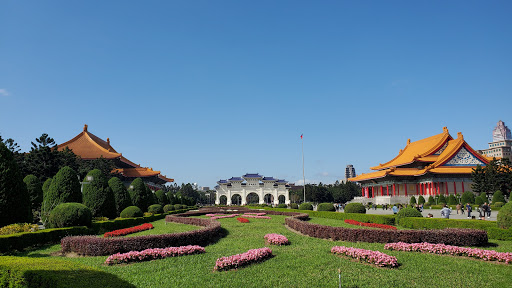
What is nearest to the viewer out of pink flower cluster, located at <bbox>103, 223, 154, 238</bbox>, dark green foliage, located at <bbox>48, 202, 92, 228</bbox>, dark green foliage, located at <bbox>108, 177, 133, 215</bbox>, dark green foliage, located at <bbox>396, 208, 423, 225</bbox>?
dark green foliage, located at <bbox>48, 202, 92, 228</bbox>

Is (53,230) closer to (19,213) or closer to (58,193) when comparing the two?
(19,213)

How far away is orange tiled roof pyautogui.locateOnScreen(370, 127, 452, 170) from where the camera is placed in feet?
133

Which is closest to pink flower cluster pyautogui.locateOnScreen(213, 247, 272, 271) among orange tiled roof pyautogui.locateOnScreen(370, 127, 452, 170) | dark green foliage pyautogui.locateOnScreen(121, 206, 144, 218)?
dark green foliage pyautogui.locateOnScreen(121, 206, 144, 218)

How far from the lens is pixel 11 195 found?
10719 mm

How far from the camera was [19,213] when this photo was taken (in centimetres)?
1098

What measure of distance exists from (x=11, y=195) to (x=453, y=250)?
13.2 meters

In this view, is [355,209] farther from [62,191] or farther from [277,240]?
[62,191]

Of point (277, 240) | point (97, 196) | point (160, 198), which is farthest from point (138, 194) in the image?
point (277, 240)

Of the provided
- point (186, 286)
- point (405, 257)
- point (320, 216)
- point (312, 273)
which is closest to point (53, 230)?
point (186, 286)

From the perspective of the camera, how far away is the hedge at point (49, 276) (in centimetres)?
413

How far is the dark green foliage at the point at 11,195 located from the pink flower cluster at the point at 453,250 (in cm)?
1165

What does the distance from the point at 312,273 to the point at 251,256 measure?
1.44 meters

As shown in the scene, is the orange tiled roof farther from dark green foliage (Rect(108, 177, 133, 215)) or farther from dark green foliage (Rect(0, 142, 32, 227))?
dark green foliage (Rect(0, 142, 32, 227))

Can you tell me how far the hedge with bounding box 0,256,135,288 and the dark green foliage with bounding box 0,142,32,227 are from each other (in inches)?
285
